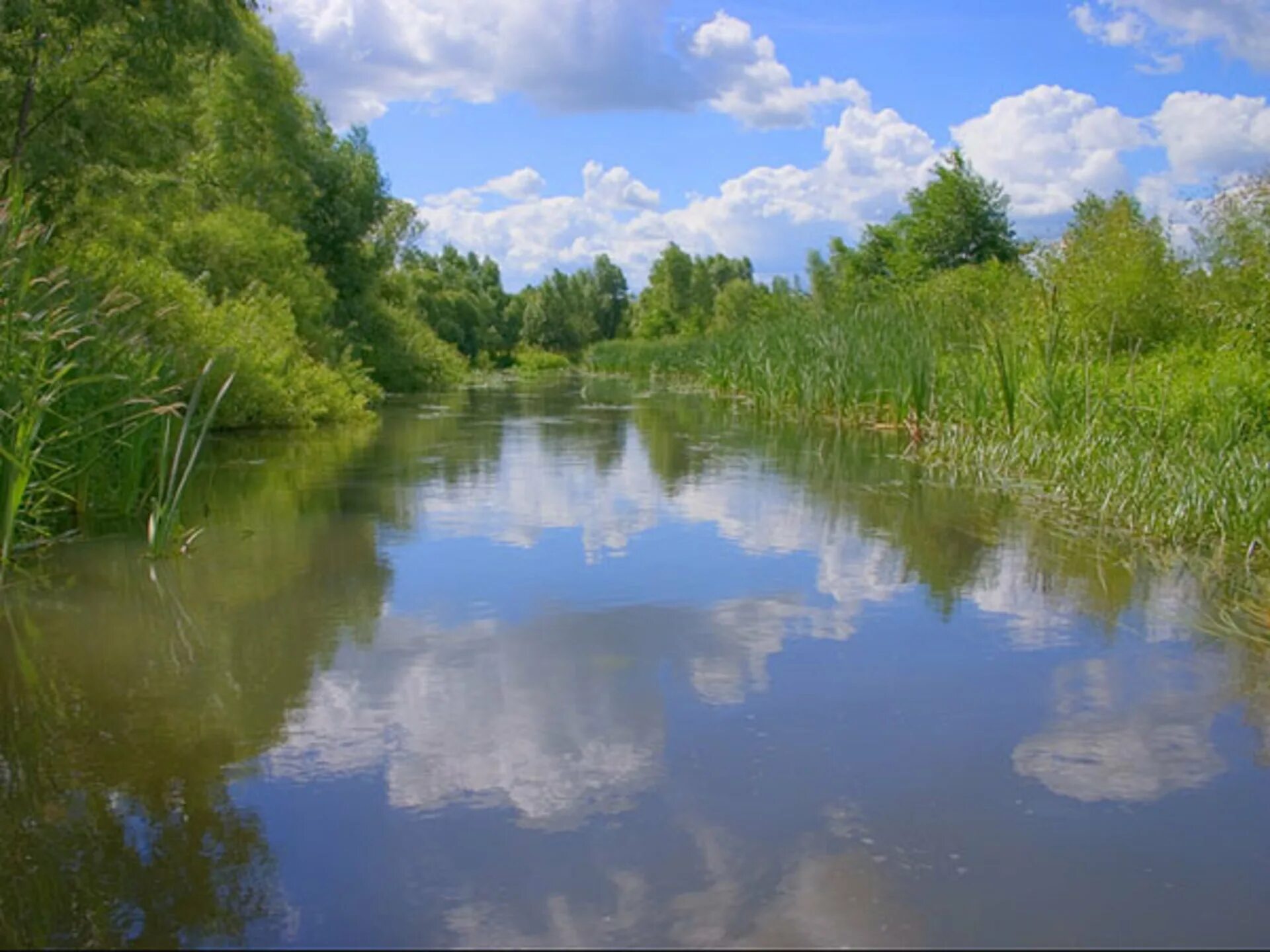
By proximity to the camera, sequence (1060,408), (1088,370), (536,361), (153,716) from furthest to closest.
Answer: (536,361)
(1060,408)
(1088,370)
(153,716)

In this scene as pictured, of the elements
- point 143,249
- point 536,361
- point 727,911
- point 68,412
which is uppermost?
point 143,249

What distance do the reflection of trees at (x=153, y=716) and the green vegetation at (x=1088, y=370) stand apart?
4.70 m

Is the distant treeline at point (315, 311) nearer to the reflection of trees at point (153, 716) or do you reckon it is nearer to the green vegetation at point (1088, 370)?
the green vegetation at point (1088, 370)

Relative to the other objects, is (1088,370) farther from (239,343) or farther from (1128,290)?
(239,343)

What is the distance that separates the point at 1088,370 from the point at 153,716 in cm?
723

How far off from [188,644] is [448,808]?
2.11m

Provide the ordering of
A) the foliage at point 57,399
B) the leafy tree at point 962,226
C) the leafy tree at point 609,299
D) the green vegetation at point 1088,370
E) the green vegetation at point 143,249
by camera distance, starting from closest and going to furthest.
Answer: the foliage at point 57,399 < the green vegetation at point 143,249 < the green vegetation at point 1088,370 < the leafy tree at point 962,226 < the leafy tree at point 609,299

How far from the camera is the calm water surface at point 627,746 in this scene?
2717mm

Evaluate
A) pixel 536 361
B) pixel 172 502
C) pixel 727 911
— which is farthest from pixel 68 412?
pixel 536 361

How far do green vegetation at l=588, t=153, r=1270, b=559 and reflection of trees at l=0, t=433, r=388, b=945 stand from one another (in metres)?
4.70

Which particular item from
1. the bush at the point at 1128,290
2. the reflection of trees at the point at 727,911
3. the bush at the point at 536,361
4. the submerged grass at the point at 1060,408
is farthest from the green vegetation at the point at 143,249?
the bush at the point at 536,361

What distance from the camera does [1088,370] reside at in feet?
29.0

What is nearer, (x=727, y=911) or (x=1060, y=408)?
(x=727, y=911)

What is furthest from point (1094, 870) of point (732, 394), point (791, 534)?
point (732, 394)
